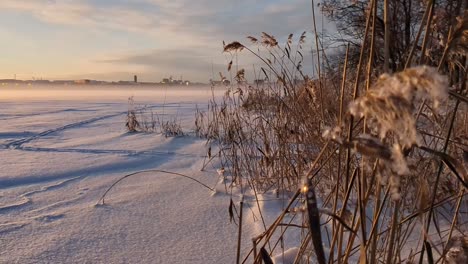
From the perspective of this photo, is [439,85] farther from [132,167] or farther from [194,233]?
[132,167]

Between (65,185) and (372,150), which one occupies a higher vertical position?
(372,150)

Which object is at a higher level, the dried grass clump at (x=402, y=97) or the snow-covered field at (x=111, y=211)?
the dried grass clump at (x=402, y=97)

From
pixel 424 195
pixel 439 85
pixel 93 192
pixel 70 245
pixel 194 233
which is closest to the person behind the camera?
pixel 439 85

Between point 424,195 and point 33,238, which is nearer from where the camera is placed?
point 424,195

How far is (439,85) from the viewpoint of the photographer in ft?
1.01

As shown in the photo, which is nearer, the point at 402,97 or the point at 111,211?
the point at 402,97

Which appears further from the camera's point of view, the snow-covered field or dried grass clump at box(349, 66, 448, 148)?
the snow-covered field

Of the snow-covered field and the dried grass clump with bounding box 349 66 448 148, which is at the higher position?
the dried grass clump with bounding box 349 66 448 148

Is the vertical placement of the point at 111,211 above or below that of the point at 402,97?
below

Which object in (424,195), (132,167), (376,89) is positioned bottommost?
(132,167)

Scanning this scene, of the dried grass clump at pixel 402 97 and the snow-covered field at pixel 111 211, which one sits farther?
the snow-covered field at pixel 111 211

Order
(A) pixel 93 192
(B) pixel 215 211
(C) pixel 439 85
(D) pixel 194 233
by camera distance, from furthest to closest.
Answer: (A) pixel 93 192
(B) pixel 215 211
(D) pixel 194 233
(C) pixel 439 85

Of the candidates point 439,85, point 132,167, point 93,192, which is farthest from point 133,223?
point 439,85

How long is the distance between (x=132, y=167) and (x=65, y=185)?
1.88 feet
